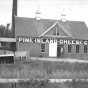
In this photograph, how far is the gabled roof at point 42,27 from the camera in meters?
26.5

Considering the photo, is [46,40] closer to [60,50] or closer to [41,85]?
[60,50]

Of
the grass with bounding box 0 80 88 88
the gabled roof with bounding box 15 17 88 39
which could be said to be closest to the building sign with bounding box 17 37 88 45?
the gabled roof with bounding box 15 17 88 39

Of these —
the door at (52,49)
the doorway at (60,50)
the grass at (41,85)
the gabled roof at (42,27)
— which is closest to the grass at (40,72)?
the grass at (41,85)

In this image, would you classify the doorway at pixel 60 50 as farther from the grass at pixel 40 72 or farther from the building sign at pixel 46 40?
the grass at pixel 40 72

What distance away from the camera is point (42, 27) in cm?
2770

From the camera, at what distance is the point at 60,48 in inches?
1049

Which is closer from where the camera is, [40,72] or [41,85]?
[41,85]

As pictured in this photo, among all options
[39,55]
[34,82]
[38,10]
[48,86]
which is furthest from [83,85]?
[38,10]

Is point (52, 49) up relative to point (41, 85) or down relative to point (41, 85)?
up

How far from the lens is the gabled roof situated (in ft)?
86.8

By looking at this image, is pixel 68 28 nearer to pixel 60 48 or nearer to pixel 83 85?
pixel 60 48

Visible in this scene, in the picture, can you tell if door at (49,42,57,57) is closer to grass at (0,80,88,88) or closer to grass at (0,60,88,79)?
grass at (0,60,88,79)

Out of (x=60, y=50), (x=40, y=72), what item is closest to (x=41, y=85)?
(x=40, y=72)

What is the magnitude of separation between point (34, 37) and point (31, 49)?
1564 mm
